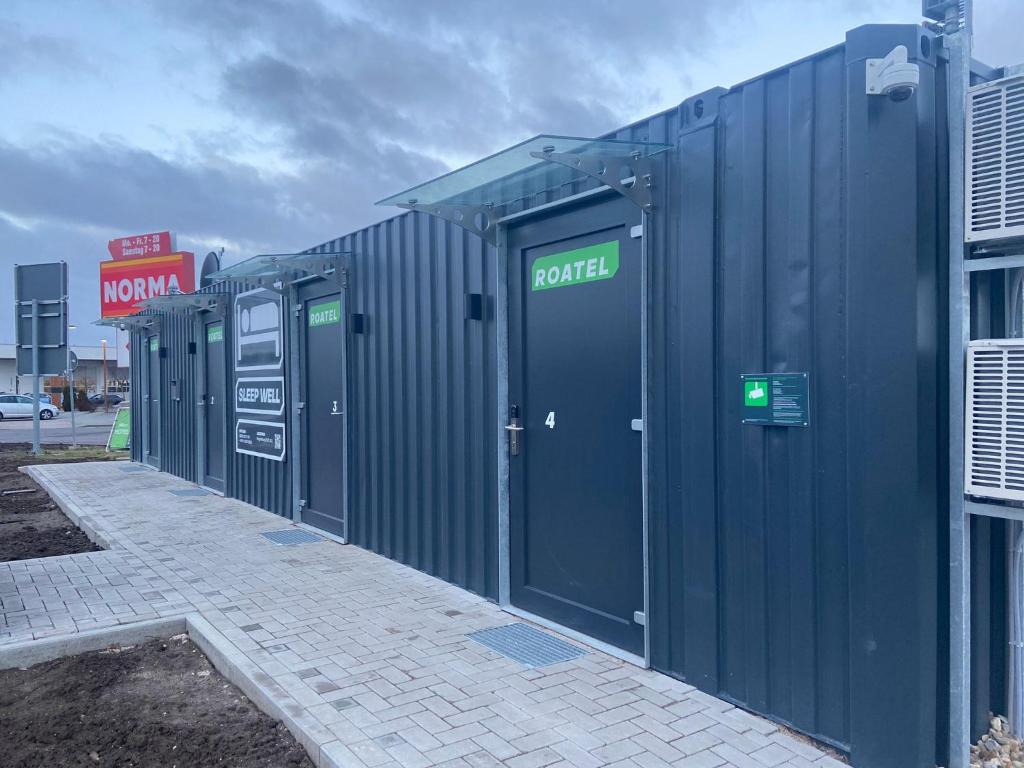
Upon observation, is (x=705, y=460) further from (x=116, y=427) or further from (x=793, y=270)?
(x=116, y=427)

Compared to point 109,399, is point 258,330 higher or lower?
higher

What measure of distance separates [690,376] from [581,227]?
1274 mm

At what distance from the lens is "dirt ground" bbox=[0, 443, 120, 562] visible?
742 cm

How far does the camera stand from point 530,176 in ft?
14.6

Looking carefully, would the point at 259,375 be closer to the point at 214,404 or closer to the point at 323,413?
the point at 323,413

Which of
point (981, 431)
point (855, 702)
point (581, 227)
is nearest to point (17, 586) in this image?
point (581, 227)

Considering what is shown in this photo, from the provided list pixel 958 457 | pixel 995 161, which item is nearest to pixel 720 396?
pixel 958 457

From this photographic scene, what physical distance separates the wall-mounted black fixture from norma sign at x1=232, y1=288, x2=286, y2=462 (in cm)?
381

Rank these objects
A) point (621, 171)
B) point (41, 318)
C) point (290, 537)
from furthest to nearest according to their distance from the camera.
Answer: point (41, 318) < point (290, 537) < point (621, 171)

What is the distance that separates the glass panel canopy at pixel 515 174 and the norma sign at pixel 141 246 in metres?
23.3

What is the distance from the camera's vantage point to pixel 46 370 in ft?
39.4

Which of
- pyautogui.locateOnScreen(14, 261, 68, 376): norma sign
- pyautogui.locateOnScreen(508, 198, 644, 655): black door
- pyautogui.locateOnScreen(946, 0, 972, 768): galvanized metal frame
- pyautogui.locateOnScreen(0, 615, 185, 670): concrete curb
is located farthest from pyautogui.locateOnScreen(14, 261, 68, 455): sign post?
pyautogui.locateOnScreen(946, 0, 972, 768): galvanized metal frame

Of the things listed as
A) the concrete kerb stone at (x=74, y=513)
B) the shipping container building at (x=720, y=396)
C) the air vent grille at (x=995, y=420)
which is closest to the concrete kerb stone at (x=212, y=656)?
the shipping container building at (x=720, y=396)

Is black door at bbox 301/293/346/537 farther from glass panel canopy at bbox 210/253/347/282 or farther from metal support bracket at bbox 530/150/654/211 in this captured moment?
metal support bracket at bbox 530/150/654/211
